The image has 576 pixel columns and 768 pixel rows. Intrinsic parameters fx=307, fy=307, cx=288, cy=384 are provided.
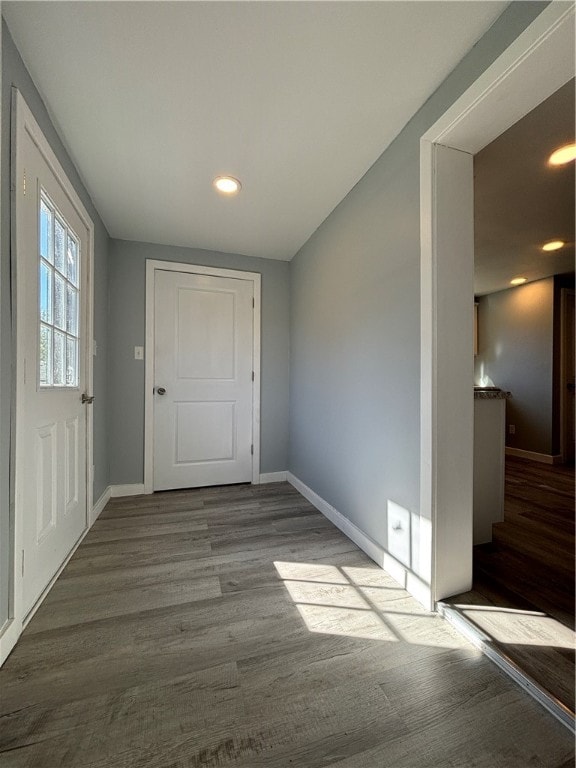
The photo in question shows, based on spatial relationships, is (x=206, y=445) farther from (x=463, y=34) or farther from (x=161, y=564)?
(x=463, y=34)

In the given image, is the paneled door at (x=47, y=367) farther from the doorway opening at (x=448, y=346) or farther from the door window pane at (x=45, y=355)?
the doorway opening at (x=448, y=346)

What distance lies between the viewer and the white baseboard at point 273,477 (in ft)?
9.86

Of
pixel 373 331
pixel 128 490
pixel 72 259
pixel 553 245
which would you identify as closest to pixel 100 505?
pixel 128 490

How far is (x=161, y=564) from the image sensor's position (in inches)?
65.1

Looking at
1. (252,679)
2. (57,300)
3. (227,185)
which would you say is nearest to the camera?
(252,679)

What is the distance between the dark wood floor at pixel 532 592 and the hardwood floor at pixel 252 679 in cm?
13

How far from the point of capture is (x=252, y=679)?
39.7 inches

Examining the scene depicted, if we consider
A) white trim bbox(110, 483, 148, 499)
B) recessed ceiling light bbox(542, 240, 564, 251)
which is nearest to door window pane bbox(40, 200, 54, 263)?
white trim bbox(110, 483, 148, 499)

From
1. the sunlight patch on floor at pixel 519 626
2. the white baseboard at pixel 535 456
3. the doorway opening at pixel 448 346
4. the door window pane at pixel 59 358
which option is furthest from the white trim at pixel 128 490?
the white baseboard at pixel 535 456

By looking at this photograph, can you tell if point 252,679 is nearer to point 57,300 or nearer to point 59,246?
point 57,300

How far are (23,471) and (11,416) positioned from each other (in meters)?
0.23

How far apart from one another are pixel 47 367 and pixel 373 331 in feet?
5.54

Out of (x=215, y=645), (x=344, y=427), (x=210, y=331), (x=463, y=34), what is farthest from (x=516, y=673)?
(x=210, y=331)

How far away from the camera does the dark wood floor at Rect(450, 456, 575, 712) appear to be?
1051mm
